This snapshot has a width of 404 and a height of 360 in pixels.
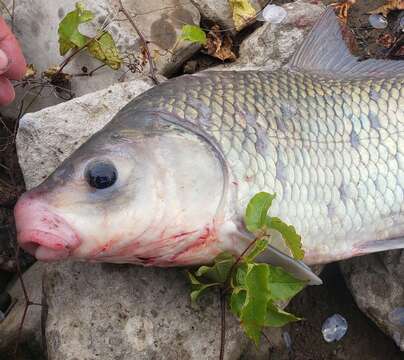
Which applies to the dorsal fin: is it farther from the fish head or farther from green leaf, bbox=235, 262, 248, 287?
green leaf, bbox=235, 262, 248, 287

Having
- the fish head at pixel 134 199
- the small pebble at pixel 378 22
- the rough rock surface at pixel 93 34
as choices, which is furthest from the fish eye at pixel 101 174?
the small pebble at pixel 378 22

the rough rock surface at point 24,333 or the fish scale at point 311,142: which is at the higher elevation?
the fish scale at point 311,142

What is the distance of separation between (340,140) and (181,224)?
891 mm

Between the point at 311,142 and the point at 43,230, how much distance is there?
1.27 meters

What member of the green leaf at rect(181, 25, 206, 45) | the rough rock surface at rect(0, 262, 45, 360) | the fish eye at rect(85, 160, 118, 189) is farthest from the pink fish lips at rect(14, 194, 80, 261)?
the green leaf at rect(181, 25, 206, 45)

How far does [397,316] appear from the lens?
10.6ft

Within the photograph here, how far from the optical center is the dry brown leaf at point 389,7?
173 inches

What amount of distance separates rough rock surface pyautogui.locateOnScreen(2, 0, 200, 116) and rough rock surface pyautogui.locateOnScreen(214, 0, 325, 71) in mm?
389

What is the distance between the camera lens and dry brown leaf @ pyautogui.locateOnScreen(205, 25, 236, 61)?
4.19 meters

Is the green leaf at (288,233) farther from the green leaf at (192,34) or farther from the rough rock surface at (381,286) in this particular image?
the green leaf at (192,34)

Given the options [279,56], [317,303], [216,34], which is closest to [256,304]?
[317,303]

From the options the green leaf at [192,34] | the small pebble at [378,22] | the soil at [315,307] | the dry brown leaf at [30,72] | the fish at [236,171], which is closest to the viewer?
the fish at [236,171]

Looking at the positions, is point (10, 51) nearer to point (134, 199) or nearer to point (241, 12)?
point (134, 199)

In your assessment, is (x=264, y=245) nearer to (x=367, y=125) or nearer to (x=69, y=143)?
(x=367, y=125)
